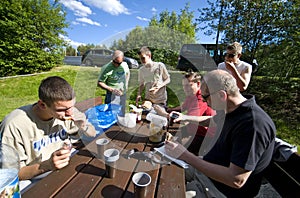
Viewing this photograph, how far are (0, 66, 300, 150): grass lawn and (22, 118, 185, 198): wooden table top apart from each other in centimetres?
228

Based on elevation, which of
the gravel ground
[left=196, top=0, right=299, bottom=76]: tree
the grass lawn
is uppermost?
[left=196, top=0, right=299, bottom=76]: tree

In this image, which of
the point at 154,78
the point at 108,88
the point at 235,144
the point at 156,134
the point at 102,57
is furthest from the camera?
the point at 102,57

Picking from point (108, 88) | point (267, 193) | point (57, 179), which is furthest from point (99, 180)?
point (108, 88)

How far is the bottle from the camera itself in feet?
2.38

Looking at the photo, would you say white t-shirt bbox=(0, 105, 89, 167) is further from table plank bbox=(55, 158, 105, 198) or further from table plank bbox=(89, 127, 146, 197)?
table plank bbox=(89, 127, 146, 197)

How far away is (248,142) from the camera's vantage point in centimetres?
107

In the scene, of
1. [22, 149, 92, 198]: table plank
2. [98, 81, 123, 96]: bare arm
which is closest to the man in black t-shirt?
[22, 149, 92, 198]: table plank

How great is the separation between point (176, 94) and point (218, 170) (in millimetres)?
2966

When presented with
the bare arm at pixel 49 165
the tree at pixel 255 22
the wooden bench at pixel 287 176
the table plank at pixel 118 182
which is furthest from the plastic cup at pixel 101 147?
the tree at pixel 255 22

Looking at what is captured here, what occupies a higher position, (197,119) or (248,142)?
(248,142)

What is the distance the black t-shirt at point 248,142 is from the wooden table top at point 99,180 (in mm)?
381

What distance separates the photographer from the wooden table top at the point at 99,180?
0.98 m

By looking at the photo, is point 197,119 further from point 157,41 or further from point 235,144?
point 157,41

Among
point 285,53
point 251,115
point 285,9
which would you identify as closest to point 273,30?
point 285,9
